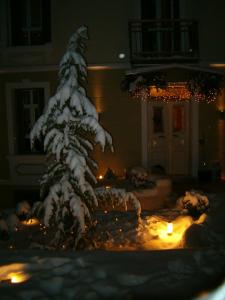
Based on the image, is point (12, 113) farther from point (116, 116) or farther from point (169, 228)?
point (169, 228)

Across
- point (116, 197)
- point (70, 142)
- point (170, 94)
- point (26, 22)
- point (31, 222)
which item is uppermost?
point (26, 22)

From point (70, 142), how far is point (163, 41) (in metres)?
7.56

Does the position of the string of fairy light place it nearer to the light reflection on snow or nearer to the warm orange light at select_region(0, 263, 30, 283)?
the light reflection on snow

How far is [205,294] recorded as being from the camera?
159 inches

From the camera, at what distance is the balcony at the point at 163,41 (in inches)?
473

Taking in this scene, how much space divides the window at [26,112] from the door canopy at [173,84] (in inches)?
120

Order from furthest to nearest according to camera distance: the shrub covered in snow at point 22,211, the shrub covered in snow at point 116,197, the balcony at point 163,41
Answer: the balcony at point 163,41 < the shrub covered in snow at point 22,211 < the shrub covered in snow at point 116,197

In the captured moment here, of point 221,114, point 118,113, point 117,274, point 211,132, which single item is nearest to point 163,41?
point 118,113

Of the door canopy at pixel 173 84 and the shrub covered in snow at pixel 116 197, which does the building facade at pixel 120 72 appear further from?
the shrub covered in snow at pixel 116 197

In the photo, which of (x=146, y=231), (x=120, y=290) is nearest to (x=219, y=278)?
(x=120, y=290)

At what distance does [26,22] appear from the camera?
13.4 meters

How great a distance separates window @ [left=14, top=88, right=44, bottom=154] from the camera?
13266 mm

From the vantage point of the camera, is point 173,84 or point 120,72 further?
point 120,72

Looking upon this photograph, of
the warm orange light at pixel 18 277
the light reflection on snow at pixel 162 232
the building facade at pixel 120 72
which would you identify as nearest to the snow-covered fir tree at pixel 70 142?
the light reflection on snow at pixel 162 232
